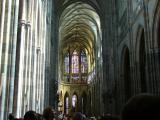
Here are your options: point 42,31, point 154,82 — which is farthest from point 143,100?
point 42,31

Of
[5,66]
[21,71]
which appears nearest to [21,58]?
[21,71]

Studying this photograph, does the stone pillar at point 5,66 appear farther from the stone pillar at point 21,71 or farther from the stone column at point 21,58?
the stone column at point 21,58

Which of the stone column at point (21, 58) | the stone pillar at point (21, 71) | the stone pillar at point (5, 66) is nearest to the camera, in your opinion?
the stone pillar at point (5, 66)

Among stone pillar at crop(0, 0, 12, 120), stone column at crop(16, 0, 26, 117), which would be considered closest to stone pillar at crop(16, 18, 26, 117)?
stone column at crop(16, 0, 26, 117)

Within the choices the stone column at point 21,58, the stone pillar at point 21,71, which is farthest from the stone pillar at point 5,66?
the stone column at point 21,58

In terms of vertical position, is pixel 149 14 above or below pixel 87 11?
below

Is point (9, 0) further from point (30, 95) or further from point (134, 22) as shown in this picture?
point (134, 22)

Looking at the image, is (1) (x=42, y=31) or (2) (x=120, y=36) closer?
(1) (x=42, y=31)

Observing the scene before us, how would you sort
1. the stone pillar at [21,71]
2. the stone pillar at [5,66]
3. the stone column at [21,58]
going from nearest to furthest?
the stone pillar at [5,66]
the stone pillar at [21,71]
the stone column at [21,58]

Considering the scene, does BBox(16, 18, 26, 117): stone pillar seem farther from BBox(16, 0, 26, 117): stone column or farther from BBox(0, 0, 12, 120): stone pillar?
BBox(0, 0, 12, 120): stone pillar

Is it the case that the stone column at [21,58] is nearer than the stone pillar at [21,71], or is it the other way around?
the stone pillar at [21,71]

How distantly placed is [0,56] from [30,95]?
8.07m

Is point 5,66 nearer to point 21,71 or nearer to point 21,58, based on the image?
point 21,58

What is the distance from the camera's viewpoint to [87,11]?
1901 inches
